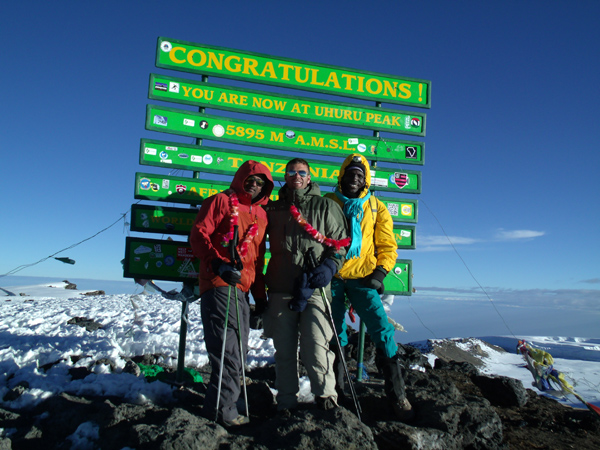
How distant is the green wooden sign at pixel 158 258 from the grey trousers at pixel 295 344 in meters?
2.22

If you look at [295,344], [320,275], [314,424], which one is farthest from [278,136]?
[314,424]

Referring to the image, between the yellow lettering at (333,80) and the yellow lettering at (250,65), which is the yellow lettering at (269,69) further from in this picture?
the yellow lettering at (333,80)

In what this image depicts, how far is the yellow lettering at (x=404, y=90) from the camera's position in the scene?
6.61 meters

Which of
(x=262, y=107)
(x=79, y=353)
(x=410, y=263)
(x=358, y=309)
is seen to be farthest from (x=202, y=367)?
(x=262, y=107)

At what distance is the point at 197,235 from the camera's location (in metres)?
3.76

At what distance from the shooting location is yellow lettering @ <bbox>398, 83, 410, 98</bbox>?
661 centimetres

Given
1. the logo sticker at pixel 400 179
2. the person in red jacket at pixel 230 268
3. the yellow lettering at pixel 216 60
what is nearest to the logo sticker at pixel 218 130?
the yellow lettering at pixel 216 60

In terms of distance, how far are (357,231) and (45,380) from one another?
3956mm

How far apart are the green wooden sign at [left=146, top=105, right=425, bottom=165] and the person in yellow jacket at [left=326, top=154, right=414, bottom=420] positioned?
180 cm

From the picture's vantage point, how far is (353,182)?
4453mm

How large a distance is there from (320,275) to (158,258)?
9.57 ft

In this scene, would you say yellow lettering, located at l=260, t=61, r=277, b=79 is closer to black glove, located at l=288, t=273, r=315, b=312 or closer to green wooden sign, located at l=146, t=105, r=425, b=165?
green wooden sign, located at l=146, t=105, r=425, b=165

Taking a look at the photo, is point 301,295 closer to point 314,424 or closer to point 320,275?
point 320,275

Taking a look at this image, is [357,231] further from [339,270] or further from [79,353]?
[79,353]
